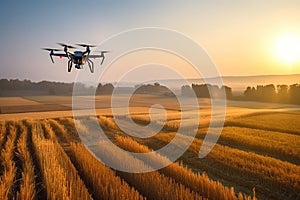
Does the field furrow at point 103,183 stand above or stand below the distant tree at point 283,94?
below

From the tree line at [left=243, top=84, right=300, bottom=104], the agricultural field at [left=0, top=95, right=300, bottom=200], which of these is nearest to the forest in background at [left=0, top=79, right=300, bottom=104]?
the tree line at [left=243, top=84, right=300, bottom=104]

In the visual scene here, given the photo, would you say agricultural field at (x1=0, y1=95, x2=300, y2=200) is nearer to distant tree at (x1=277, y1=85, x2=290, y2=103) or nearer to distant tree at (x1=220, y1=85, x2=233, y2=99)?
distant tree at (x1=277, y1=85, x2=290, y2=103)

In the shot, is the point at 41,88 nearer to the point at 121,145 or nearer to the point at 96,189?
the point at 121,145

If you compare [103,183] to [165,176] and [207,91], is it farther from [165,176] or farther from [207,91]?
[207,91]

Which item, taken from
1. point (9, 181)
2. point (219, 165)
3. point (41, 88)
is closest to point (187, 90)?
point (41, 88)

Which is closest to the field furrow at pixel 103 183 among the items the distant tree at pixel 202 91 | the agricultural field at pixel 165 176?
the agricultural field at pixel 165 176

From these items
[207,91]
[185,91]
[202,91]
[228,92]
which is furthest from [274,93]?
[185,91]

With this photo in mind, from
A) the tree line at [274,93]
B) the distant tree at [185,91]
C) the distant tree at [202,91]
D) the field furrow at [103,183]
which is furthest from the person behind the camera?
the distant tree at [202,91]

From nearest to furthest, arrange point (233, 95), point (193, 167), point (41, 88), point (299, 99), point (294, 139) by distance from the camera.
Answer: point (193, 167)
point (294, 139)
point (299, 99)
point (233, 95)
point (41, 88)

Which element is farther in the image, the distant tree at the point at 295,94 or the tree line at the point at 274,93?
the tree line at the point at 274,93

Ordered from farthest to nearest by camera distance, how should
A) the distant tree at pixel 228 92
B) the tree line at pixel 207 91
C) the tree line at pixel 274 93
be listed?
the tree line at pixel 207 91, the distant tree at pixel 228 92, the tree line at pixel 274 93

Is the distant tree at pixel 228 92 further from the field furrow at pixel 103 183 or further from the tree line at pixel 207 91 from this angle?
the field furrow at pixel 103 183
